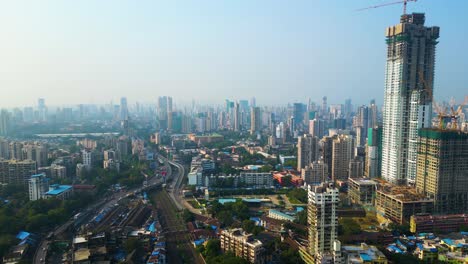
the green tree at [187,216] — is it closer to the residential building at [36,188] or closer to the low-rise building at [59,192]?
the low-rise building at [59,192]

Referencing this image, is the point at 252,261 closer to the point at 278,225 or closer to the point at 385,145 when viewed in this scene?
the point at 278,225

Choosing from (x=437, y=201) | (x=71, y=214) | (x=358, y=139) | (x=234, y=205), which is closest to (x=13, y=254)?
(x=71, y=214)

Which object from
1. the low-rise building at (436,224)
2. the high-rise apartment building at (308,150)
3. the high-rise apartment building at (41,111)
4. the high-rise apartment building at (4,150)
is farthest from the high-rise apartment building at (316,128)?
the high-rise apartment building at (41,111)

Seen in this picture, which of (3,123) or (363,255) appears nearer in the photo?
(363,255)

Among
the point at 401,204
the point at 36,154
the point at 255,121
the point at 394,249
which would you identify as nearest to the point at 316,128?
the point at 255,121

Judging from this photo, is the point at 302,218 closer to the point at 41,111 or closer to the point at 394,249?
the point at 394,249

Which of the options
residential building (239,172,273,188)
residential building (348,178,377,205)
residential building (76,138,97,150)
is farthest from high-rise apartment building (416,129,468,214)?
residential building (76,138,97,150)
